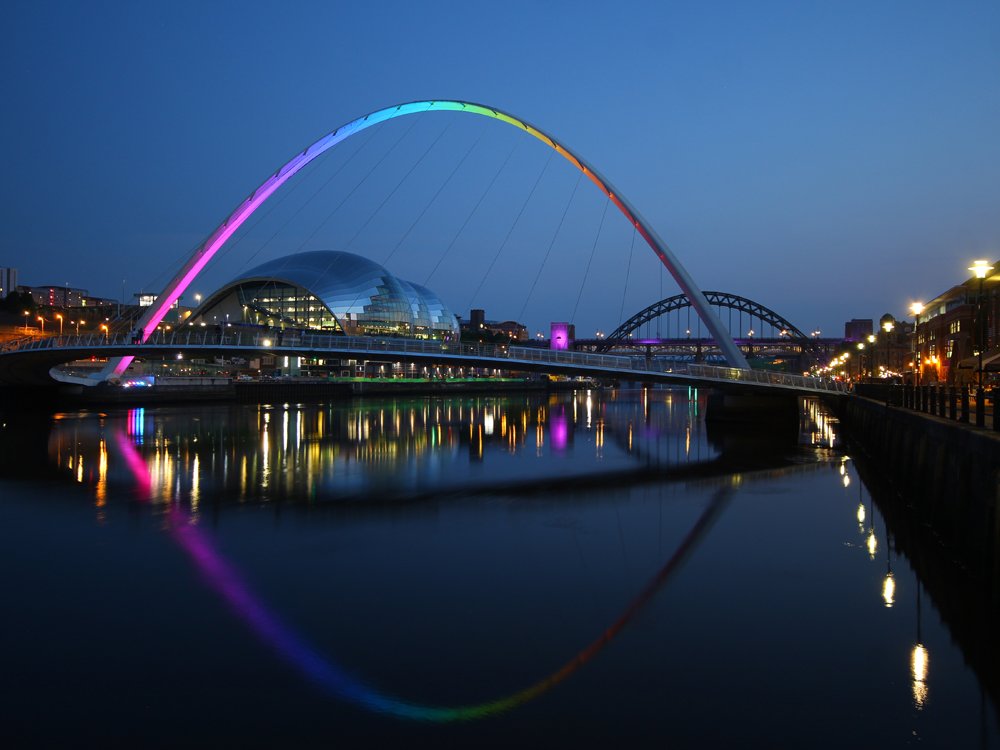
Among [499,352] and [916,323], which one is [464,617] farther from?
[916,323]

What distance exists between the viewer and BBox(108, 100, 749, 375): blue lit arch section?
45.6m

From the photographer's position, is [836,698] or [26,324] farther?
[26,324]

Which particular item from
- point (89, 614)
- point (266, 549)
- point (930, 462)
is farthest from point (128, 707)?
point (930, 462)

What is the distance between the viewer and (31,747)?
717 cm

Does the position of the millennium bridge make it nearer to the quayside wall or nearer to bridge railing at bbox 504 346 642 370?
bridge railing at bbox 504 346 642 370

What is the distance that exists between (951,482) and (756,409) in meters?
30.1

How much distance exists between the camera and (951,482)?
15492 mm

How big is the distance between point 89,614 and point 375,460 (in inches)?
760

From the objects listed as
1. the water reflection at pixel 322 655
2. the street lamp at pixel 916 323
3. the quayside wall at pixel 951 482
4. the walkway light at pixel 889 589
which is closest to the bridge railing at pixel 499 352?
the street lamp at pixel 916 323

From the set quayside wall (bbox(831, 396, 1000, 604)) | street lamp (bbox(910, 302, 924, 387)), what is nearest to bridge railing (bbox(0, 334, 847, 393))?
street lamp (bbox(910, 302, 924, 387))

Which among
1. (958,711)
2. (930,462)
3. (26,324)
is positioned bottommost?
(958,711)

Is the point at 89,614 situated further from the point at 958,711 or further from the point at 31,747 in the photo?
the point at 958,711

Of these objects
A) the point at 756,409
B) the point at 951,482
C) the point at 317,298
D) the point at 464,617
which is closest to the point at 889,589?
the point at 951,482

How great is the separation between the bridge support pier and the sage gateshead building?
2412 inches
